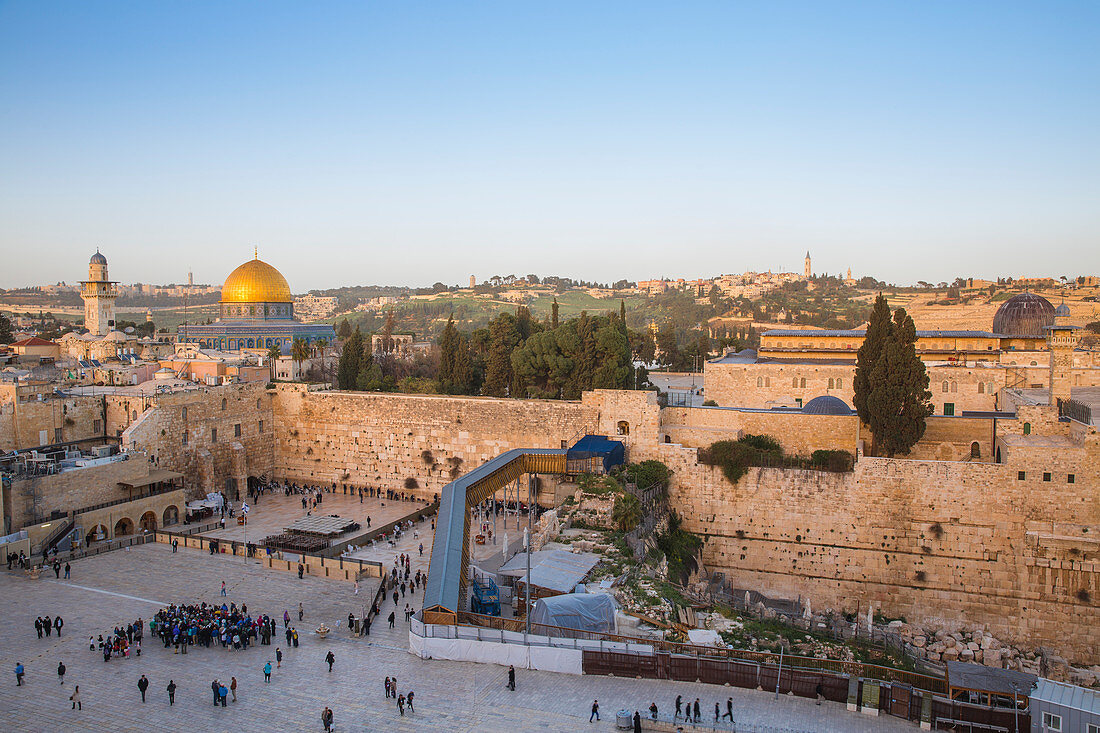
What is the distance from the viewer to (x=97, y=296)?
47.4m

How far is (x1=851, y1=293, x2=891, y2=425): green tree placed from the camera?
22094mm

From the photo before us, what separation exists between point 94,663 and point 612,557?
34.3 feet

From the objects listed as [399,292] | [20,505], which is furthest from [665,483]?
[399,292]

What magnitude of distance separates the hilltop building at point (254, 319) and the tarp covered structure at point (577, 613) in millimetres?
39353

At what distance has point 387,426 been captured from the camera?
27844mm

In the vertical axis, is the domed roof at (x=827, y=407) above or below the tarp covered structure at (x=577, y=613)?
above

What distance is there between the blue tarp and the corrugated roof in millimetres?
12249

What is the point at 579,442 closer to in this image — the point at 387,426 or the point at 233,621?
the point at 387,426

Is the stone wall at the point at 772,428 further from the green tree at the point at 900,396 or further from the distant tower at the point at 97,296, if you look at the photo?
the distant tower at the point at 97,296

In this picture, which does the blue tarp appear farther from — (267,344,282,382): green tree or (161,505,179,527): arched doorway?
(267,344,282,382): green tree

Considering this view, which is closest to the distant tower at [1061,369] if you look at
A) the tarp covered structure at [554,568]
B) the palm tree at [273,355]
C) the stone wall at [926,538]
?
the stone wall at [926,538]

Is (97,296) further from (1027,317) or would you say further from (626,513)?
(1027,317)

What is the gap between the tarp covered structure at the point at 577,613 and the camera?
12.8m

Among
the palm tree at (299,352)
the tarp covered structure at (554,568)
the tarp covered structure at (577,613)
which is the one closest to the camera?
the tarp covered structure at (577,613)
